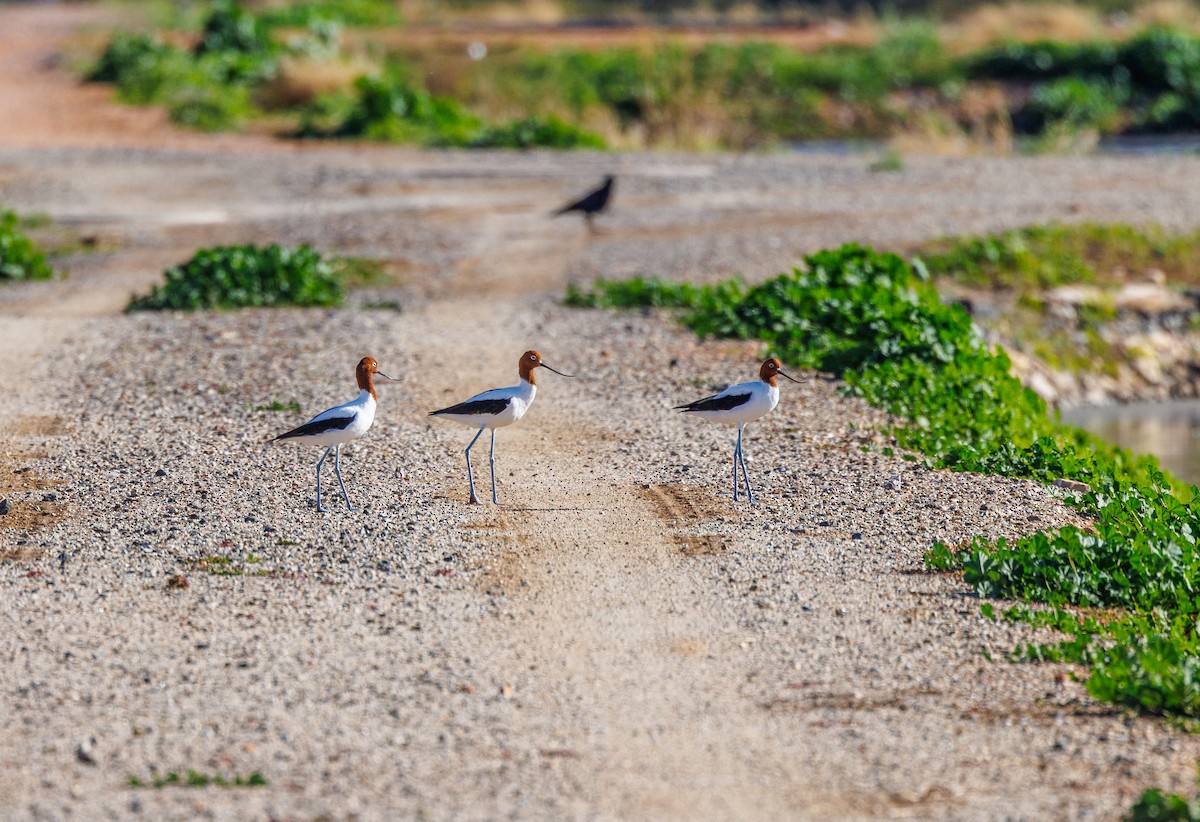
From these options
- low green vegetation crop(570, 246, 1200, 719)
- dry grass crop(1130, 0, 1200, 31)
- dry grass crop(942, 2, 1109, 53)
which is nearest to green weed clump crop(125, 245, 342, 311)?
low green vegetation crop(570, 246, 1200, 719)

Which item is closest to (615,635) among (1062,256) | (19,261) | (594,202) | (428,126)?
(19,261)

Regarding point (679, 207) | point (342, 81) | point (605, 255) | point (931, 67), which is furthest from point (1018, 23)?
point (605, 255)

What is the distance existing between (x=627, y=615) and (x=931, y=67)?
101 ft

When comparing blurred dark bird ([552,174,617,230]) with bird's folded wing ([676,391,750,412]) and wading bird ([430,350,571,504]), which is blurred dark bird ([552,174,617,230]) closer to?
bird's folded wing ([676,391,750,412])

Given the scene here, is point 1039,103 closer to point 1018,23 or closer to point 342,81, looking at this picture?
point 1018,23

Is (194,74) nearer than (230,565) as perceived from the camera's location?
No

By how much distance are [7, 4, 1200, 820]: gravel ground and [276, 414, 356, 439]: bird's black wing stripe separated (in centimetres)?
51

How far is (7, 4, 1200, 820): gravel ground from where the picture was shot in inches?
229

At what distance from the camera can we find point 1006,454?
978 centimetres

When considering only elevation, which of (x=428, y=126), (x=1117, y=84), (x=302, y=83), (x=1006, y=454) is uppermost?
(x=302, y=83)

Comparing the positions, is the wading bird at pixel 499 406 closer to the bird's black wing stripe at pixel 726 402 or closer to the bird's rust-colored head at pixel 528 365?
the bird's rust-colored head at pixel 528 365

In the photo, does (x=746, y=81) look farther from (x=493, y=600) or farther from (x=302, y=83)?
(x=493, y=600)

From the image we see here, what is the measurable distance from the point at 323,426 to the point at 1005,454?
14.2ft

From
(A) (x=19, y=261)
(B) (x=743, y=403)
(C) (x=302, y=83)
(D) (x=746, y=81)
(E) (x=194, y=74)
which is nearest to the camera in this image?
(B) (x=743, y=403)
